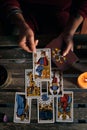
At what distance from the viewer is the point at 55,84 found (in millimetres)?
1541

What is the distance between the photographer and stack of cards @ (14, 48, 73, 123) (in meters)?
1.51

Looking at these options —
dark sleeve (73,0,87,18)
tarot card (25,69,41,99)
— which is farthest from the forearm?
tarot card (25,69,41,99)

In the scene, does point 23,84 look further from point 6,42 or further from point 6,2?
point 6,2

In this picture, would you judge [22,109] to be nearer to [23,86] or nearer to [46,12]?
[23,86]

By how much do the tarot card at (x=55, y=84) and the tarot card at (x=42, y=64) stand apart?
22 millimetres

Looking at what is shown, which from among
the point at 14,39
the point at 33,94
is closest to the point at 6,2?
the point at 14,39

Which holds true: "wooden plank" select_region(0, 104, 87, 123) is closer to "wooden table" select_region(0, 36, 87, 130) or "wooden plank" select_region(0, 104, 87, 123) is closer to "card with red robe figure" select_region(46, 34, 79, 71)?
"wooden table" select_region(0, 36, 87, 130)

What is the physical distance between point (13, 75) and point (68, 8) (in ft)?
1.64

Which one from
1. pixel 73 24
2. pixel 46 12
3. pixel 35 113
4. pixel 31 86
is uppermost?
pixel 46 12

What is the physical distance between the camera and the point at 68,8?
1.84 m

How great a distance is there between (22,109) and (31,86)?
0.11 meters

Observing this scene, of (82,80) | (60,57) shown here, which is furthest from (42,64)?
(82,80)

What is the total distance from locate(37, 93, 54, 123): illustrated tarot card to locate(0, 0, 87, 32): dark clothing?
0.41 metres

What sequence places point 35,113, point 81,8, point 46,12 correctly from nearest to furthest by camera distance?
point 35,113
point 81,8
point 46,12
